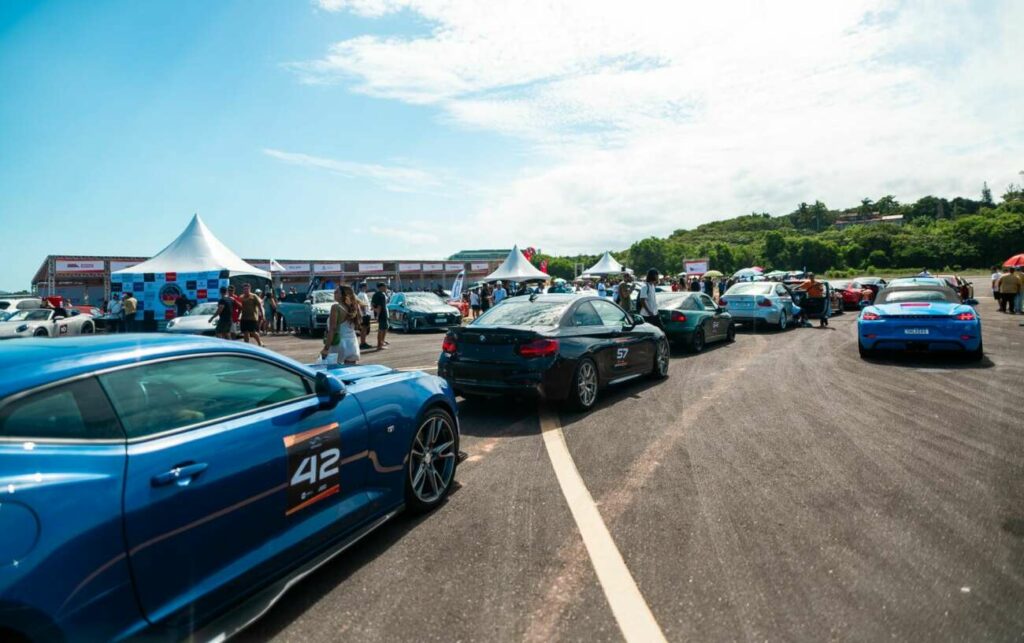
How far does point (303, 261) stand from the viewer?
48.7m

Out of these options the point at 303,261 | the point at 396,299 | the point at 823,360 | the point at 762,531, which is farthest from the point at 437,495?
the point at 303,261

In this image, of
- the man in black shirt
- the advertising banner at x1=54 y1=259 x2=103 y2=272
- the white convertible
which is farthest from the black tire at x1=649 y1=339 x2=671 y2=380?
the advertising banner at x1=54 y1=259 x2=103 y2=272

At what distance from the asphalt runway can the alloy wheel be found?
0.48ft

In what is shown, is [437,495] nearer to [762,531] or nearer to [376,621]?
[376,621]

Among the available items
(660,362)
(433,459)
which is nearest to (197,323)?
(660,362)

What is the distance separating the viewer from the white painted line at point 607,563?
263 cm

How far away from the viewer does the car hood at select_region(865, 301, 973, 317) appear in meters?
9.82

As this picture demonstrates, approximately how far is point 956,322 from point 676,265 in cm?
16916

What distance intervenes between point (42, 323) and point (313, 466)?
740 inches

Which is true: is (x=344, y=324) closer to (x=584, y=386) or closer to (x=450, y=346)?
(x=450, y=346)

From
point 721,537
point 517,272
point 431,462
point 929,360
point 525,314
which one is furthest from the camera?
point 517,272

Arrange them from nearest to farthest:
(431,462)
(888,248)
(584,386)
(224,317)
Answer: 1. (431,462)
2. (584,386)
3. (224,317)
4. (888,248)

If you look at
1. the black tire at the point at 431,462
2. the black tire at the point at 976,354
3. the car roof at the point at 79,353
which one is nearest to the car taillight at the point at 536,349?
the black tire at the point at 431,462

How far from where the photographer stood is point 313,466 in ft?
10.1
